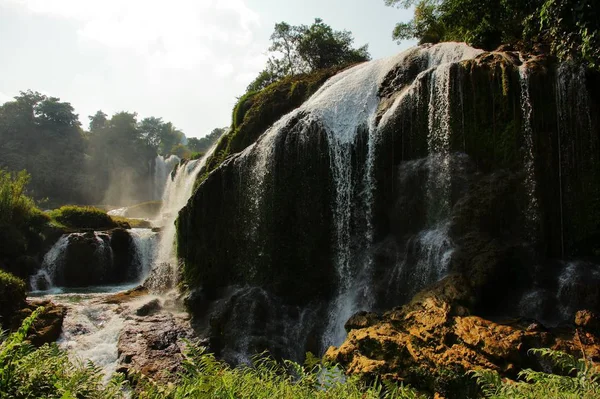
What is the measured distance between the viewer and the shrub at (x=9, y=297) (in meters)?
10.7

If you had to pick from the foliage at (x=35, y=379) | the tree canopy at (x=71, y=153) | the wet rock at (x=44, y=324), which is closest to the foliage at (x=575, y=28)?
the foliage at (x=35, y=379)

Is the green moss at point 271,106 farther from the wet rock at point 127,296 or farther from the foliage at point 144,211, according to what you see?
the foliage at point 144,211

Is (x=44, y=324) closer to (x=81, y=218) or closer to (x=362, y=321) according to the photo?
(x=362, y=321)

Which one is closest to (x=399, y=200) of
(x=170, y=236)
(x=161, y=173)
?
(x=170, y=236)

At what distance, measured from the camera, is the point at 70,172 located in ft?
156

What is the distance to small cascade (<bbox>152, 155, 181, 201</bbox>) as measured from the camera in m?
50.3

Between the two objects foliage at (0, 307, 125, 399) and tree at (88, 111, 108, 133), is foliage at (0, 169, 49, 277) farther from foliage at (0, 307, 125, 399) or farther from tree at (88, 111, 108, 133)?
tree at (88, 111, 108, 133)

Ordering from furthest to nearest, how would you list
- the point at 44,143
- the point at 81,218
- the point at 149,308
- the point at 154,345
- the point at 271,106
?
the point at 44,143 < the point at 81,218 < the point at 271,106 < the point at 149,308 < the point at 154,345

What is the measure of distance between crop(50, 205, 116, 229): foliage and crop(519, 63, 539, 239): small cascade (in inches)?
905

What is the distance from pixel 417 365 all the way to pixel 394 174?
7.18 meters

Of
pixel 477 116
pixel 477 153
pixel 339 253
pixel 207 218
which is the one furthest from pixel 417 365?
pixel 207 218

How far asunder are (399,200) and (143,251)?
15.1 m

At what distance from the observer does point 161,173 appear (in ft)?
171

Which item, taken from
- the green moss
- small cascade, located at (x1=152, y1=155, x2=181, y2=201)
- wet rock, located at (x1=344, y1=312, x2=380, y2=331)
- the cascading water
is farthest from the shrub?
small cascade, located at (x1=152, y1=155, x2=181, y2=201)
